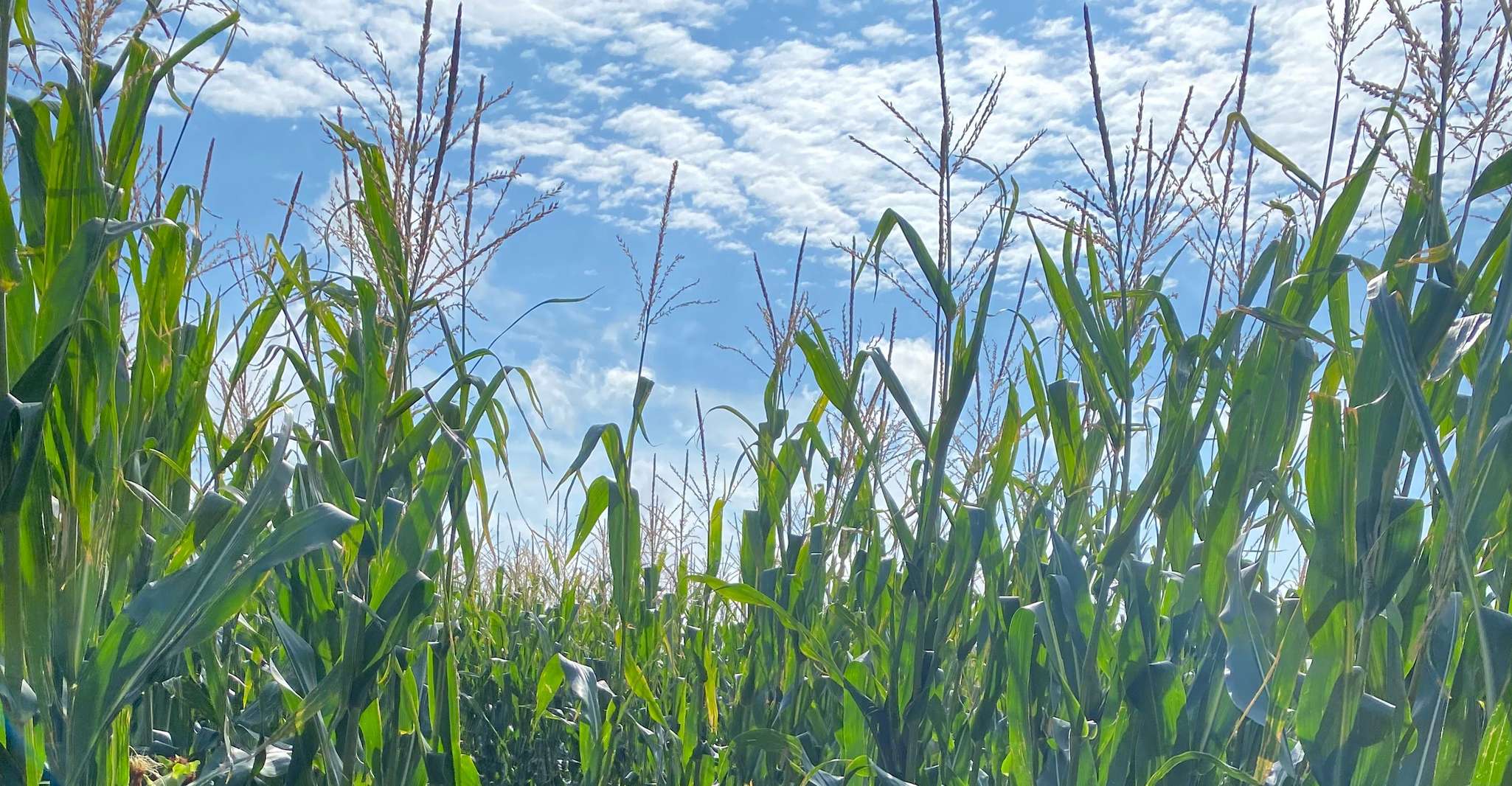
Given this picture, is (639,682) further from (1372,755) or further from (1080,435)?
(1372,755)

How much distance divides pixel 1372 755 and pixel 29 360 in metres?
Answer: 1.42

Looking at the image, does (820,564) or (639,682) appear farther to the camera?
(820,564)

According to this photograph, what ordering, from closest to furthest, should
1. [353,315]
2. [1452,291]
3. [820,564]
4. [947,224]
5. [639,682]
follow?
1. [1452,291]
2. [353,315]
3. [947,224]
4. [639,682]
5. [820,564]

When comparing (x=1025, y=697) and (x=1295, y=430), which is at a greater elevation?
(x=1295, y=430)

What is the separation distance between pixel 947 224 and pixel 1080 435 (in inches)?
15.4

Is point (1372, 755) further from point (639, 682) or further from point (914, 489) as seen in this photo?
point (639, 682)

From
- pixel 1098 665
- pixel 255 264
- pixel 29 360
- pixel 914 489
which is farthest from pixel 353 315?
pixel 1098 665

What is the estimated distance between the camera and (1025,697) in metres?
1.32

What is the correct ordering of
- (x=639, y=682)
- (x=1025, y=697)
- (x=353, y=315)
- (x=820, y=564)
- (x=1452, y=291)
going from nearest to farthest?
(x=1452, y=291), (x=1025, y=697), (x=353, y=315), (x=639, y=682), (x=820, y=564)

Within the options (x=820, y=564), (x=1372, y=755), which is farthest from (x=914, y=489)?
(x=1372, y=755)

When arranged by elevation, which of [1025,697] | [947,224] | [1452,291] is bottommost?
[1025,697]

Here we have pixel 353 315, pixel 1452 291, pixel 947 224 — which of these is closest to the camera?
pixel 1452 291

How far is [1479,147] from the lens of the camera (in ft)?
3.46

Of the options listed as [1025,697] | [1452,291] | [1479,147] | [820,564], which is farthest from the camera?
[820,564]
